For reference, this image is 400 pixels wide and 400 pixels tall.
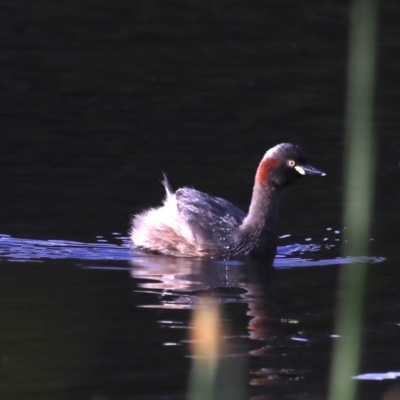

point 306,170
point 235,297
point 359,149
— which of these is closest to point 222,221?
point 306,170

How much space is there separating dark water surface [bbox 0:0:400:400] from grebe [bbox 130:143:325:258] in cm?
17

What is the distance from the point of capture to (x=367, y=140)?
3023mm

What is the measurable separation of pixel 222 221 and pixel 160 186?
147 cm

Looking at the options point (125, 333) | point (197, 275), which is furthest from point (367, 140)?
point (197, 275)

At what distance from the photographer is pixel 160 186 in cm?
1026

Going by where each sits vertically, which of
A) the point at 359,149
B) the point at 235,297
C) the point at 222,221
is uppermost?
the point at 222,221

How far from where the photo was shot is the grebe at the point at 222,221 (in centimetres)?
880

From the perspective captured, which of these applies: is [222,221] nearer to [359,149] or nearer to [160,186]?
[160,186]

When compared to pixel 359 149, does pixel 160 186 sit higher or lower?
higher

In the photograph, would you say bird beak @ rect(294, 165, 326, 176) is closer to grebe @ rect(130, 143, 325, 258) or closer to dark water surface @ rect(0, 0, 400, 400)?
grebe @ rect(130, 143, 325, 258)

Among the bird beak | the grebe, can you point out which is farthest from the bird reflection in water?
the bird beak

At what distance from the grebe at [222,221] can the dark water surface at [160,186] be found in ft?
0.56

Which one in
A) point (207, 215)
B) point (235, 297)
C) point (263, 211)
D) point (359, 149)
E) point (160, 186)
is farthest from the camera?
point (160, 186)

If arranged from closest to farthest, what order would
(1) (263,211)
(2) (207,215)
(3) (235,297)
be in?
(3) (235,297) < (2) (207,215) < (1) (263,211)
